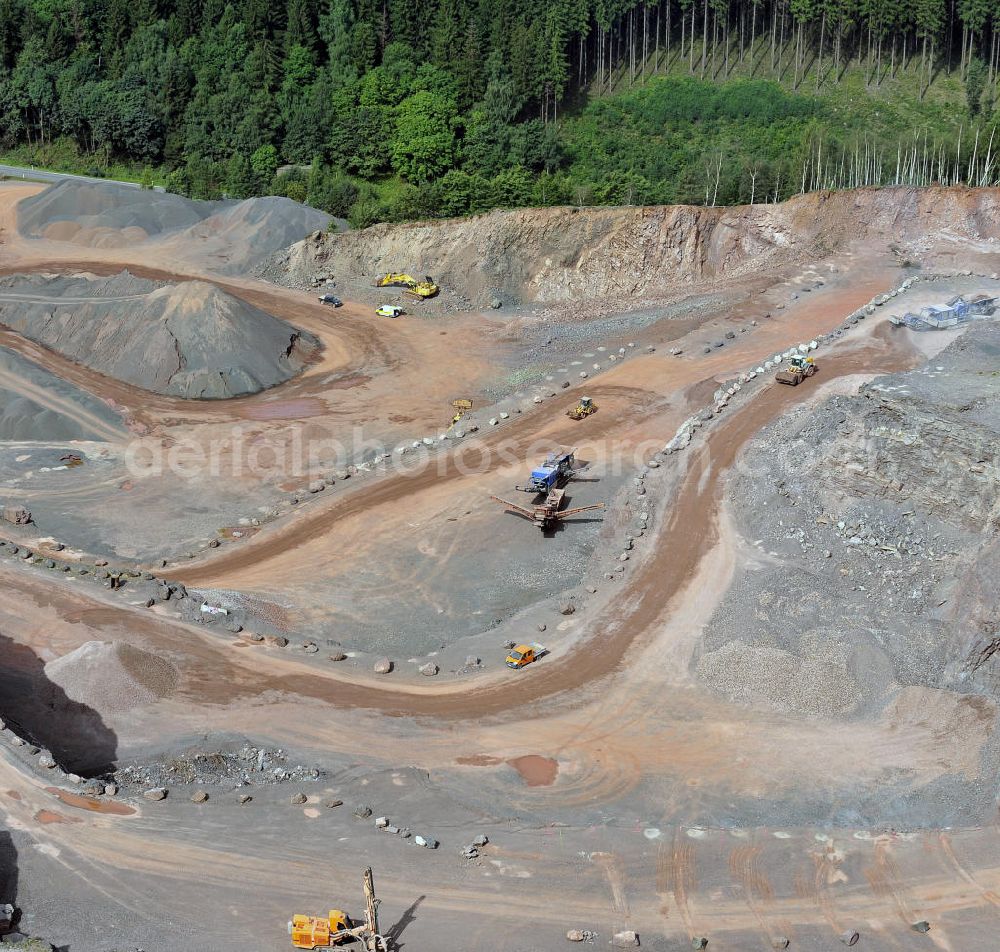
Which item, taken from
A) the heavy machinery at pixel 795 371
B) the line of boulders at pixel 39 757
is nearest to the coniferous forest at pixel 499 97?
the heavy machinery at pixel 795 371

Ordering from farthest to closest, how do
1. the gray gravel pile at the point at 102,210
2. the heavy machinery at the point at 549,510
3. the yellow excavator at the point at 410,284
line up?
1. the gray gravel pile at the point at 102,210
2. the yellow excavator at the point at 410,284
3. the heavy machinery at the point at 549,510

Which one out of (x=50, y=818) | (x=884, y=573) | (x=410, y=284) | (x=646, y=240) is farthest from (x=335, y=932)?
(x=646, y=240)

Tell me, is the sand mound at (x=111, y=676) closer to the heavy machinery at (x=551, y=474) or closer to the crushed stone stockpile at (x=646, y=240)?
the heavy machinery at (x=551, y=474)

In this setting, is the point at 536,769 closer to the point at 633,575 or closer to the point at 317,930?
the point at 317,930

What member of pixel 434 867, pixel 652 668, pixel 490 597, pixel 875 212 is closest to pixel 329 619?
pixel 490 597

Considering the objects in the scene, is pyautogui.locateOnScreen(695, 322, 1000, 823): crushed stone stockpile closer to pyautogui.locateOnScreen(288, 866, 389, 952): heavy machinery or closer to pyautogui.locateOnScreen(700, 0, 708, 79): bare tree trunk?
pyautogui.locateOnScreen(288, 866, 389, 952): heavy machinery

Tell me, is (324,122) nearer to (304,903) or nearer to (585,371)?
(585,371)
